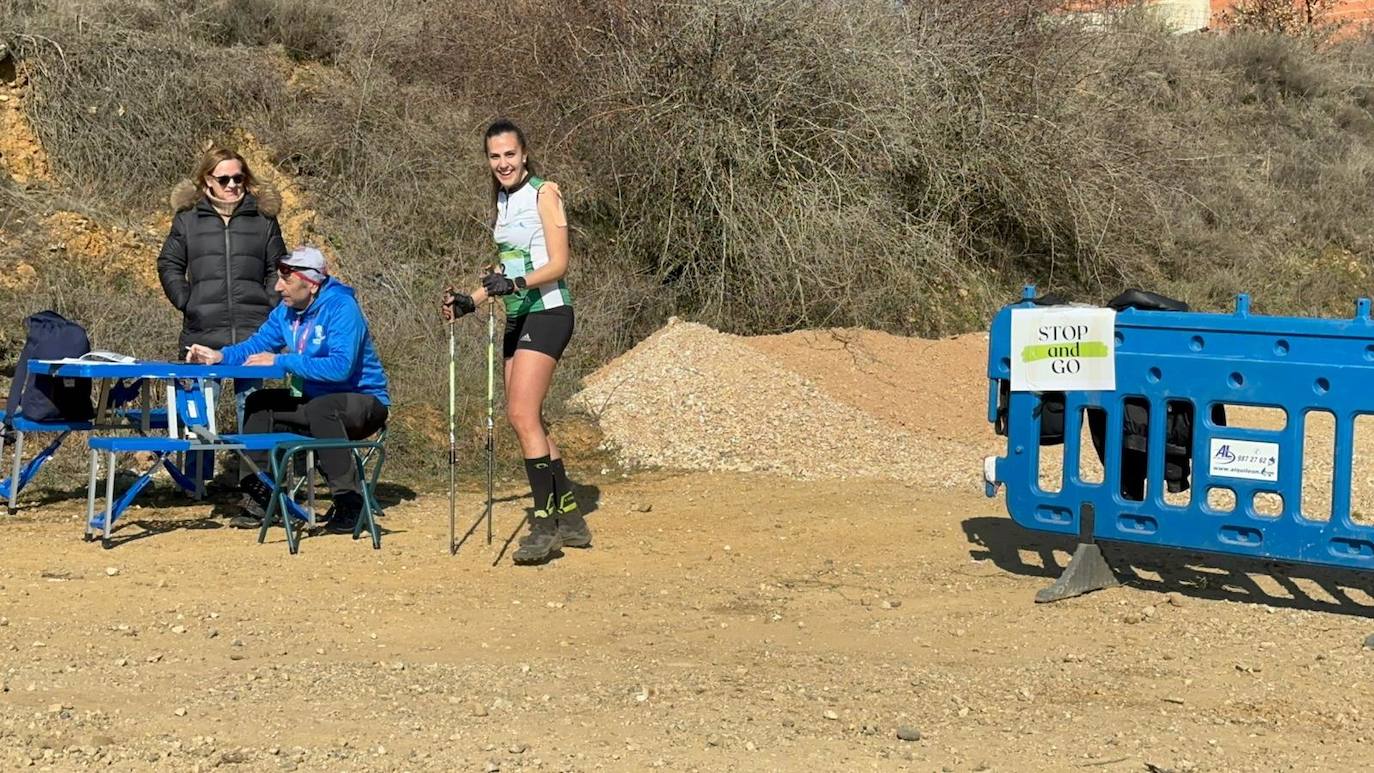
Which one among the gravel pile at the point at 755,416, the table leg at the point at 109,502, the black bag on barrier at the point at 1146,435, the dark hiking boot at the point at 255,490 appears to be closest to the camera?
the black bag on barrier at the point at 1146,435

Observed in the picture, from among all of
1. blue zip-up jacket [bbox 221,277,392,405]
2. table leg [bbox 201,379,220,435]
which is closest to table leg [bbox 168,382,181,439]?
table leg [bbox 201,379,220,435]

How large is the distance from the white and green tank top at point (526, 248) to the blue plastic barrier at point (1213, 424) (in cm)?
195

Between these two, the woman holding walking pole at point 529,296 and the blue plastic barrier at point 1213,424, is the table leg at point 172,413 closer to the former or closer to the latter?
the woman holding walking pole at point 529,296

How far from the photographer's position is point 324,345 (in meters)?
7.48

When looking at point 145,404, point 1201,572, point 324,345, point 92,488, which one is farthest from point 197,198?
point 1201,572

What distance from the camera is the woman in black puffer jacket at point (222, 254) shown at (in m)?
8.24

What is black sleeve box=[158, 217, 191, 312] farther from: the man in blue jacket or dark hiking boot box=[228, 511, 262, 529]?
dark hiking boot box=[228, 511, 262, 529]

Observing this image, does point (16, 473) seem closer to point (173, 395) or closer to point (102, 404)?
point (102, 404)

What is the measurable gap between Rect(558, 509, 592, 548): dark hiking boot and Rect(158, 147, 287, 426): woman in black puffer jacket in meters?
2.00

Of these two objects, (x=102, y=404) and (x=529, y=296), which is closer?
(x=529, y=296)

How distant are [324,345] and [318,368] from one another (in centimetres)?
12

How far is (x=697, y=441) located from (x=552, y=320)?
3.51m

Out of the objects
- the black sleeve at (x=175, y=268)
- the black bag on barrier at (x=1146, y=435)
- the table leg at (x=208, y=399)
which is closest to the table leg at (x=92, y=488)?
the table leg at (x=208, y=399)

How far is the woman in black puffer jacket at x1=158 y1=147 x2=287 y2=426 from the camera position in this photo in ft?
27.0
